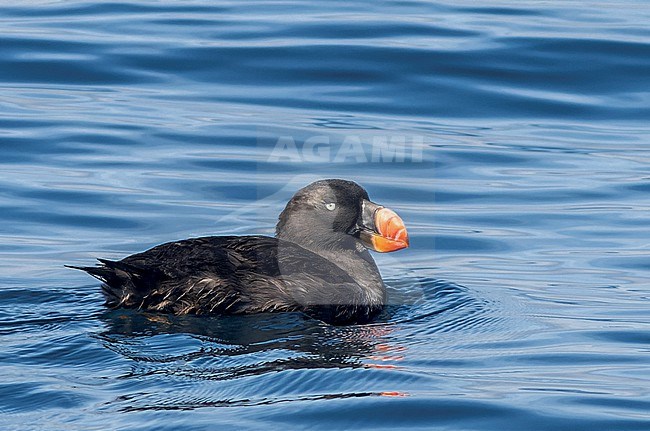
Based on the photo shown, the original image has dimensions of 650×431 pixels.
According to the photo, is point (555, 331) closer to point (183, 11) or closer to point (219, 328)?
point (219, 328)

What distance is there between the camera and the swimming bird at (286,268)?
5910 mm

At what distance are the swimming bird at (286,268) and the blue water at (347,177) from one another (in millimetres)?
107

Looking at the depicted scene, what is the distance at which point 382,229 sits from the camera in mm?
6434

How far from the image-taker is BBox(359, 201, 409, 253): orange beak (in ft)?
21.1

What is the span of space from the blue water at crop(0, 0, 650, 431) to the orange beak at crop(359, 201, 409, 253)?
351mm

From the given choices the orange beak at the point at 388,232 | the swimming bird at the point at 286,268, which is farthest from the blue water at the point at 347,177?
the orange beak at the point at 388,232

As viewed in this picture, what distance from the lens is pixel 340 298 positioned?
611cm

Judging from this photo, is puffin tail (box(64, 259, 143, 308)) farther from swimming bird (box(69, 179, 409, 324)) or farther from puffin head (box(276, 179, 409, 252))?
puffin head (box(276, 179, 409, 252))

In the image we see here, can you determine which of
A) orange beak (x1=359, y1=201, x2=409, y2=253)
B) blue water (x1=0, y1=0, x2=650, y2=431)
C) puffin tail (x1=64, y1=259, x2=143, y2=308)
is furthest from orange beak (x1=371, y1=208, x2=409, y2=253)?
puffin tail (x1=64, y1=259, x2=143, y2=308)

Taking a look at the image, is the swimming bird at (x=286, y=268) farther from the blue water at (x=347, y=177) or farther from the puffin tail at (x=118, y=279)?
the blue water at (x=347, y=177)

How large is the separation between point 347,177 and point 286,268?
3.38 meters

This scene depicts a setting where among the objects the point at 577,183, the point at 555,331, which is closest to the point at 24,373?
the point at 555,331

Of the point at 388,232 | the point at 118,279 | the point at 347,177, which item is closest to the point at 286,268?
the point at 388,232

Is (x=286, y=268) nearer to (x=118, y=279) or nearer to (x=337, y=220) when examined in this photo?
(x=337, y=220)
